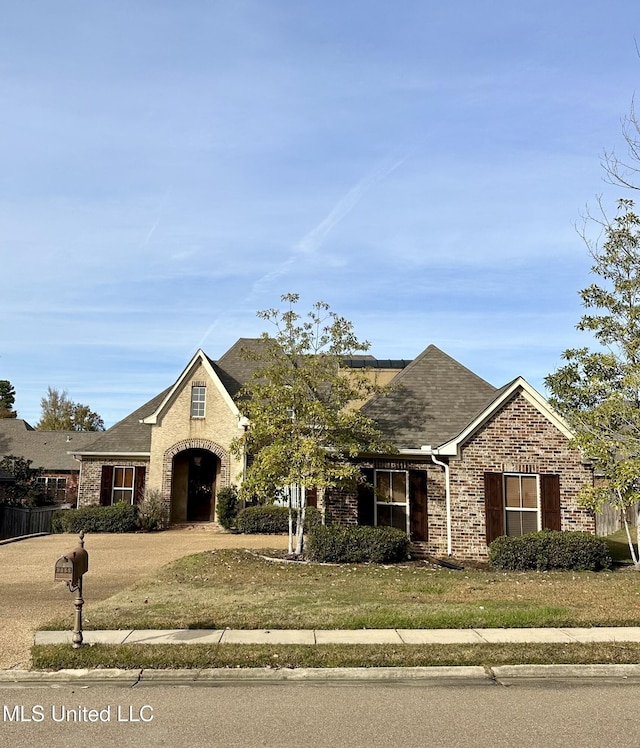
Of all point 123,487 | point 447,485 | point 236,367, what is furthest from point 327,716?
point 236,367

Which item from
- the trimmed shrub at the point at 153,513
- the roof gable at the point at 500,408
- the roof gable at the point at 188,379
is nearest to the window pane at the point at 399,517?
the roof gable at the point at 500,408

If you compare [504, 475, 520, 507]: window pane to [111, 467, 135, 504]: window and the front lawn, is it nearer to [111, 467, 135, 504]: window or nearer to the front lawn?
the front lawn

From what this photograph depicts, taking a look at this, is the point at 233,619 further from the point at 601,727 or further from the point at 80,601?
the point at 601,727

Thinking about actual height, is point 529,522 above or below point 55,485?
below

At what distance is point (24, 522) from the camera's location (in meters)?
27.4

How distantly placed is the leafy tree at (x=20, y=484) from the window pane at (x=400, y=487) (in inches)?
864

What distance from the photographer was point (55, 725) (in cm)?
617

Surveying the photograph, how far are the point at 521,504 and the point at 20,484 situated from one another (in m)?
25.8

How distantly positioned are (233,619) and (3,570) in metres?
8.65

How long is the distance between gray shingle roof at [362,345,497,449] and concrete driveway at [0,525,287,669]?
5573mm

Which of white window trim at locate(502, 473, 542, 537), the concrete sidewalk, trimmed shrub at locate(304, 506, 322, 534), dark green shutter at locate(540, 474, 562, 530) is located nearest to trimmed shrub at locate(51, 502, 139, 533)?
trimmed shrub at locate(304, 506, 322, 534)

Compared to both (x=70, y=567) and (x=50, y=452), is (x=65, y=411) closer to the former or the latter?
(x=50, y=452)

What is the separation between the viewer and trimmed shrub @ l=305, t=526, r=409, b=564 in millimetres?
16094

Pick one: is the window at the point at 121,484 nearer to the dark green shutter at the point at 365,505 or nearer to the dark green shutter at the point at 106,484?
the dark green shutter at the point at 106,484
